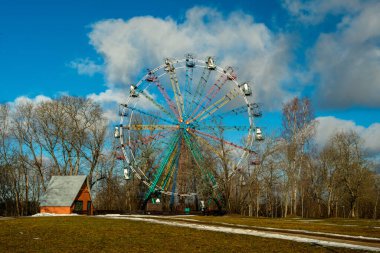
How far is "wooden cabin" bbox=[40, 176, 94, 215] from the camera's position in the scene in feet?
142

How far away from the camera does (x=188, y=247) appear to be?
49.8 feet

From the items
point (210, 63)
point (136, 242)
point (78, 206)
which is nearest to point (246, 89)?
point (210, 63)

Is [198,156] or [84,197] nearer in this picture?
[198,156]

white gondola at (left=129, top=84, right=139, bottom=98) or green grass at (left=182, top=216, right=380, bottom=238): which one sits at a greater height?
white gondola at (left=129, top=84, right=139, bottom=98)

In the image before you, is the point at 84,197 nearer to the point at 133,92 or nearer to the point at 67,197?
the point at 67,197

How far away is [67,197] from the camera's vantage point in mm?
43906

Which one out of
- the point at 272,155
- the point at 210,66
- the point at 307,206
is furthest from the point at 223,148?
the point at 307,206

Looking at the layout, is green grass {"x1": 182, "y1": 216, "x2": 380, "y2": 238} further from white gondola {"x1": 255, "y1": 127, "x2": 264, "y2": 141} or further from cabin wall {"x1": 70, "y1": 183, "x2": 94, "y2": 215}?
cabin wall {"x1": 70, "y1": 183, "x2": 94, "y2": 215}

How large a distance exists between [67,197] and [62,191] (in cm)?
117

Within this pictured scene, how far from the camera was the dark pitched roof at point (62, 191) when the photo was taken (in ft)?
143

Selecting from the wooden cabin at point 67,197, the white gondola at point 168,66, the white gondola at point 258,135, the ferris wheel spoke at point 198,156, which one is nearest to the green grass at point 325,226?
the ferris wheel spoke at point 198,156

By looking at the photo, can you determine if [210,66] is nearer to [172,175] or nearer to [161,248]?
[172,175]

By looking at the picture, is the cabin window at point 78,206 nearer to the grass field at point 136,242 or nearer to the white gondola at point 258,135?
the white gondola at point 258,135

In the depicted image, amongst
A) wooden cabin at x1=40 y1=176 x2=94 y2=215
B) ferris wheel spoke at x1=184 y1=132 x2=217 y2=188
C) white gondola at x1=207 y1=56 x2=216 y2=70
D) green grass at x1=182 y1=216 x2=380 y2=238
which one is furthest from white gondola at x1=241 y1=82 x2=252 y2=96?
wooden cabin at x1=40 y1=176 x2=94 y2=215
